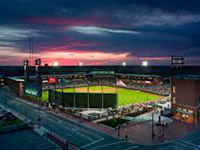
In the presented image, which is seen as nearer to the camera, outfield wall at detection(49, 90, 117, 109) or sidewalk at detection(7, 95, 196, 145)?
sidewalk at detection(7, 95, 196, 145)

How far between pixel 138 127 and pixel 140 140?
6.23m

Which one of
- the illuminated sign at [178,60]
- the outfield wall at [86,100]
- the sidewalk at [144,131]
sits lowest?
the sidewalk at [144,131]

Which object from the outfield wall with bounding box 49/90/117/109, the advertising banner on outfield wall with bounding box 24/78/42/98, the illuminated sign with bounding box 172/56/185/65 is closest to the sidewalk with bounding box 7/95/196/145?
the outfield wall with bounding box 49/90/117/109

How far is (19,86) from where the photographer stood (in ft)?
227

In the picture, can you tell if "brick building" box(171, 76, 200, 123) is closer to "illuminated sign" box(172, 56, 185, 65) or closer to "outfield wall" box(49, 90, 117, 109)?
"illuminated sign" box(172, 56, 185, 65)

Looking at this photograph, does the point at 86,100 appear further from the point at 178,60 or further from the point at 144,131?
the point at 178,60

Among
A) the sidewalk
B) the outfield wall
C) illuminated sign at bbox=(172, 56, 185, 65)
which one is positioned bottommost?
the sidewalk

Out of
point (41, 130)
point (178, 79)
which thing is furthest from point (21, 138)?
point (178, 79)

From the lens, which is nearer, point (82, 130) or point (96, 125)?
point (82, 130)

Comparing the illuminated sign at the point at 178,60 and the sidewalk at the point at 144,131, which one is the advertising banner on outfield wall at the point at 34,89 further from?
the illuminated sign at the point at 178,60

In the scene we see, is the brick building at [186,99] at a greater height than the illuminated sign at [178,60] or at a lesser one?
lesser

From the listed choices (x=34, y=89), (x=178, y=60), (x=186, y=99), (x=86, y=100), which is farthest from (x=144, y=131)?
(x=34, y=89)

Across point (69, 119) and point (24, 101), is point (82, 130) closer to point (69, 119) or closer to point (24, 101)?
point (69, 119)

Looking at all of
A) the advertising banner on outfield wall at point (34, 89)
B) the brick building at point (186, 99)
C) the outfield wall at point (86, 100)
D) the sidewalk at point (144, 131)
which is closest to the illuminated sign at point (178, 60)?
the brick building at point (186, 99)
